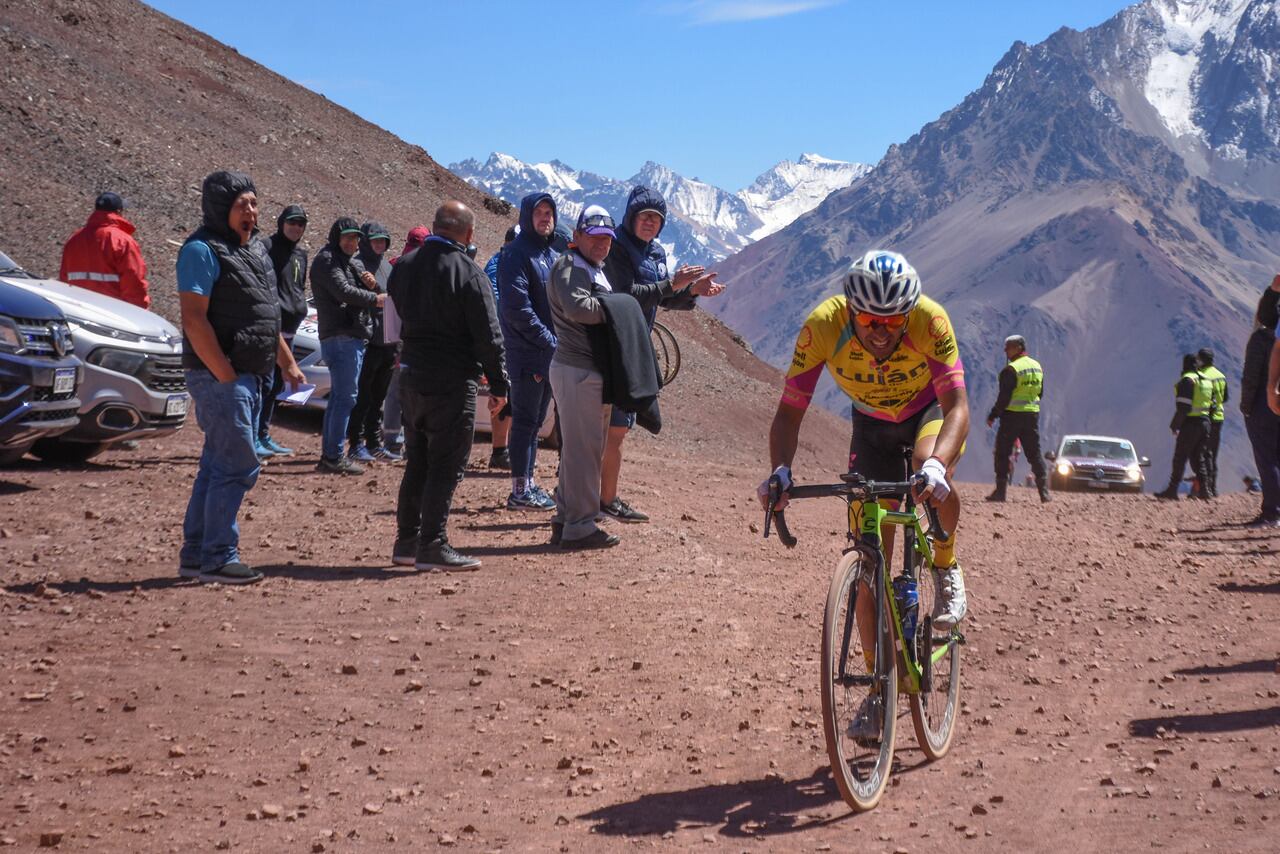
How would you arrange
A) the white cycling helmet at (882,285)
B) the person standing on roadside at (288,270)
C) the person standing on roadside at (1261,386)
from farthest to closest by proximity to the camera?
the person standing on roadside at (1261,386) < the person standing on roadside at (288,270) < the white cycling helmet at (882,285)

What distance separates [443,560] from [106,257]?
17.4 ft

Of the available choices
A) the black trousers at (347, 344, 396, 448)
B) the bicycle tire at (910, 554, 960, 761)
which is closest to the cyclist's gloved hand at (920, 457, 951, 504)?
the bicycle tire at (910, 554, 960, 761)

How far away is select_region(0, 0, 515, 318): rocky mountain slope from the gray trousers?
1505 centimetres

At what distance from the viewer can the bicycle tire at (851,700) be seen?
4.78m

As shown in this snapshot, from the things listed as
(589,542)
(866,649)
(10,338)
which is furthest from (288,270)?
(866,649)

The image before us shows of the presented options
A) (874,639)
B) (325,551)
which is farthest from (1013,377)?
(874,639)

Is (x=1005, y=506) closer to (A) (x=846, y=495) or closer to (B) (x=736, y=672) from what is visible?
(B) (x=736, y=672)

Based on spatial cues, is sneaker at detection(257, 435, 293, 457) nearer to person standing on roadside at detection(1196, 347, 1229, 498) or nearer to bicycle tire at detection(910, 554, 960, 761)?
bicycle tire at detection(910, 554, 960, 761)

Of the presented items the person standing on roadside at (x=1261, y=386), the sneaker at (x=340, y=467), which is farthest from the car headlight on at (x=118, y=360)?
the person standing on roadside at (x=1261, y=386)

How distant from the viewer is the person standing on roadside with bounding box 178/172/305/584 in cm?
739

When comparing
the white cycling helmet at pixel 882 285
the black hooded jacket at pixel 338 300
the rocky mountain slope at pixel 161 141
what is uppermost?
the rocky mountain slope at pixel 161 141

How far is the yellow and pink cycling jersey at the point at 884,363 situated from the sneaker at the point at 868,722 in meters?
1.18

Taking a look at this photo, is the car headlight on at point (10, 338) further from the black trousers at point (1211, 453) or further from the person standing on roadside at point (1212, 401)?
the black trousers at point (1211, 453)

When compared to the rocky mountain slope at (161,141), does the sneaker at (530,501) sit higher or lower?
lower
